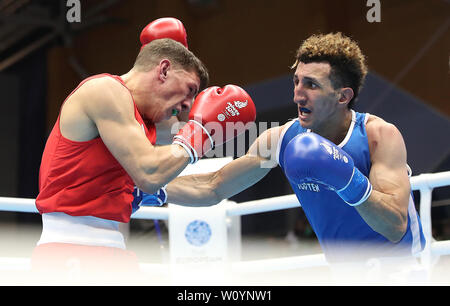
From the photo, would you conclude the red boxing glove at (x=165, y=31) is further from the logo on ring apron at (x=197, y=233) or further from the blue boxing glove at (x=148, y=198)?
the logo on ring apron at (x=197, y=233)

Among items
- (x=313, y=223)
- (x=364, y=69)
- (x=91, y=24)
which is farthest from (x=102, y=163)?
(x=91, y=24)

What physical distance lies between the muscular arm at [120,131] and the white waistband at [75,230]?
199 millimetres

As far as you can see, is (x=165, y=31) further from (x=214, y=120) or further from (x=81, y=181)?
(x=81, y=181)

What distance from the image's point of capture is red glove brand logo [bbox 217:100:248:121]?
7.06ft

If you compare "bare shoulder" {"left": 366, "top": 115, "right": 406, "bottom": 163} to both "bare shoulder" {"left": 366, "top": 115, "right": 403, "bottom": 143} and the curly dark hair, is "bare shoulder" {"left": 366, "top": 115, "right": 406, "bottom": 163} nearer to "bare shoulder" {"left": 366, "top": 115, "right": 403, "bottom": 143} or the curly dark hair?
"bare shoulder" {"left": 366, "top": 115, "right": 403, "bottom": 143}

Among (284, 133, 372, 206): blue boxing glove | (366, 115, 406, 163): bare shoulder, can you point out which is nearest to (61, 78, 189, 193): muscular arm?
(284, 133, 372, 206): blue boxing glove

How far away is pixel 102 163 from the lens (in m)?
2.00

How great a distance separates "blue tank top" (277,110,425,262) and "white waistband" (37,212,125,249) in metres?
0.88

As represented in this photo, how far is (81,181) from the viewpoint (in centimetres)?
197

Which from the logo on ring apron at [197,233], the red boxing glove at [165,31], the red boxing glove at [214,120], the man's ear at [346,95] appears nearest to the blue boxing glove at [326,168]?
the red boxing glove at [214,120]

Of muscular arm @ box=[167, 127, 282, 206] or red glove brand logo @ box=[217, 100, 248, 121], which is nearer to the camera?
red glove brand logo @ box=[217, 100, 248, 121]

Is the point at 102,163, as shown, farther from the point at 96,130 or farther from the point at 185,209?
the point at 185,209

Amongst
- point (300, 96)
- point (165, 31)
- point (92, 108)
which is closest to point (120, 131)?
point (92, 108)
